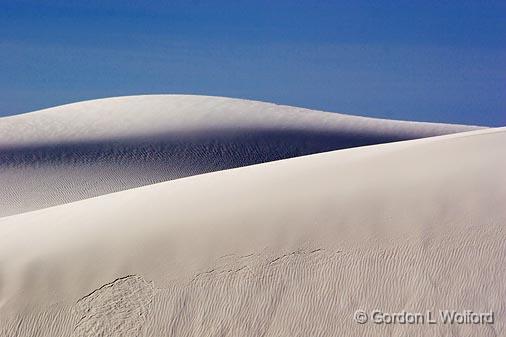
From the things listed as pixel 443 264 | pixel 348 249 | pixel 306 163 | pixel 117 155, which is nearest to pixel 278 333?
pixel 348 249

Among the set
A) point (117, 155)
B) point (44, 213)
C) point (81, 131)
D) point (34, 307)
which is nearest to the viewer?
point (34, 307)

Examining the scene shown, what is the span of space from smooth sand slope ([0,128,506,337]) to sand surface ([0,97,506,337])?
0.02m

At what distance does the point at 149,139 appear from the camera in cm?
4453

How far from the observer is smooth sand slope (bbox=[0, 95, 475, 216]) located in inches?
1480

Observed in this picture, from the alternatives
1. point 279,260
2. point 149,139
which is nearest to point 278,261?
point 279,260

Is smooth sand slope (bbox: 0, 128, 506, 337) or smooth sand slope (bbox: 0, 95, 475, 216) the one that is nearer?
smooth sand slope (bbox: 0, 128, 506, 337)

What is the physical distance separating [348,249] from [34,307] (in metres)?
3.94

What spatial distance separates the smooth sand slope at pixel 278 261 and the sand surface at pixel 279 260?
0.06 feet

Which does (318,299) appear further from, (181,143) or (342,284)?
(181,143)

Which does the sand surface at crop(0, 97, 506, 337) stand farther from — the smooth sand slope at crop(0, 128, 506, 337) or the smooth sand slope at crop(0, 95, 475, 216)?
the smooth sand slope at crop(0, 95, 475, 216)

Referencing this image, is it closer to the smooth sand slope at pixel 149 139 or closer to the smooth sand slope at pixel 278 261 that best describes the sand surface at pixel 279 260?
the smooth sand slope at pixel 278 261

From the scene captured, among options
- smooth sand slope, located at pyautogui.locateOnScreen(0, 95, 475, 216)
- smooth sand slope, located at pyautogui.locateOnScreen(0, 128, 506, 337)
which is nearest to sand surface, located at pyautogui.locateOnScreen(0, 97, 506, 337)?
smooth sand slope, located at pyautogui.locateOnScreen(0, 128, 506, 337)

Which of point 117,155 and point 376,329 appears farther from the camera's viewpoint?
point 117,155

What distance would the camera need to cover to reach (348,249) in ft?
37.1
